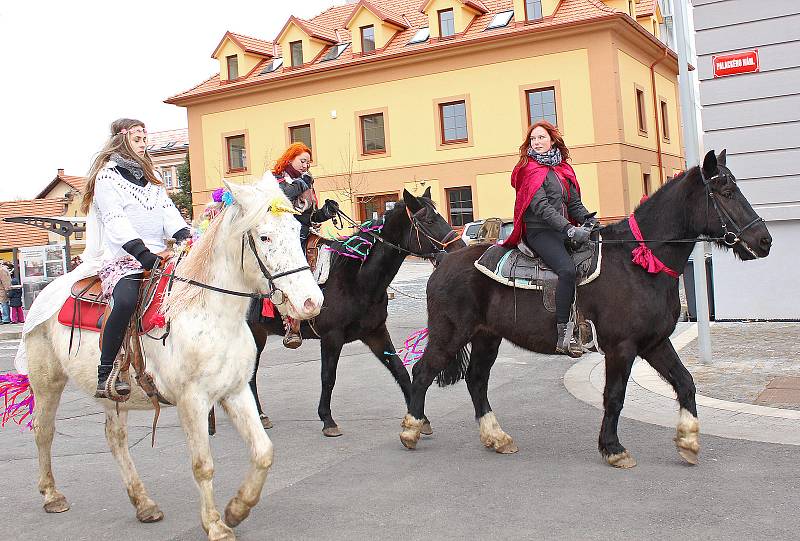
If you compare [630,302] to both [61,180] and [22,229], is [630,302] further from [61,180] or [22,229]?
[61,180]

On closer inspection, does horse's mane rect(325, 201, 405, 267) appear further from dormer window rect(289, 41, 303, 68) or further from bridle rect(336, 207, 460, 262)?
dormer window rect(289, 41, 303, 68)

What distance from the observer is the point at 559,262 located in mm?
6078

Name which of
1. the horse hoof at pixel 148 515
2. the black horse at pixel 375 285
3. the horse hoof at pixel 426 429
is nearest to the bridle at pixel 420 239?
the black horse at pixel 375 285

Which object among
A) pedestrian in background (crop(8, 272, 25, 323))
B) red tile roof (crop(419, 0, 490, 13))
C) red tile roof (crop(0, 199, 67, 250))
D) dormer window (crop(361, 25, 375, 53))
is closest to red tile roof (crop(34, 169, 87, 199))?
red tile roof (crop(0, 199, 67, 250))

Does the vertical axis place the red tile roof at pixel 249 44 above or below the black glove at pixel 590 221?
above

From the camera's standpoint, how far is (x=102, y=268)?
5.07 m

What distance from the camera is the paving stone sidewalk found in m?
7.77

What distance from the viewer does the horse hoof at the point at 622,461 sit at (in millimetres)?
5695

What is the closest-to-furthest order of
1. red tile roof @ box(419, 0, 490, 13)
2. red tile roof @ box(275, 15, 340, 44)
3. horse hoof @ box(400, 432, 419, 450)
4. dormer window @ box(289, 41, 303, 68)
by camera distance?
horse hoof @ box(400, 432, 419, 450) < red tile roof @ box(419, 0, 490, 13) < red tile roof @ box(275, 15, 340, 44) < dormer window @ box(289, 41, 303, 68)

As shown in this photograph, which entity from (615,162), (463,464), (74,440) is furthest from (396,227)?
(615,162)

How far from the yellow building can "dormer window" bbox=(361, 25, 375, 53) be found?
0.07 m

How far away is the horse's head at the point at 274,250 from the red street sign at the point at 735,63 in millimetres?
10808

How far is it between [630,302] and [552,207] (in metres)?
0.94

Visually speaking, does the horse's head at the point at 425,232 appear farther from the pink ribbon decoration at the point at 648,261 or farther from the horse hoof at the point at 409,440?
the pink ribbon decoration at the point at 648,261
